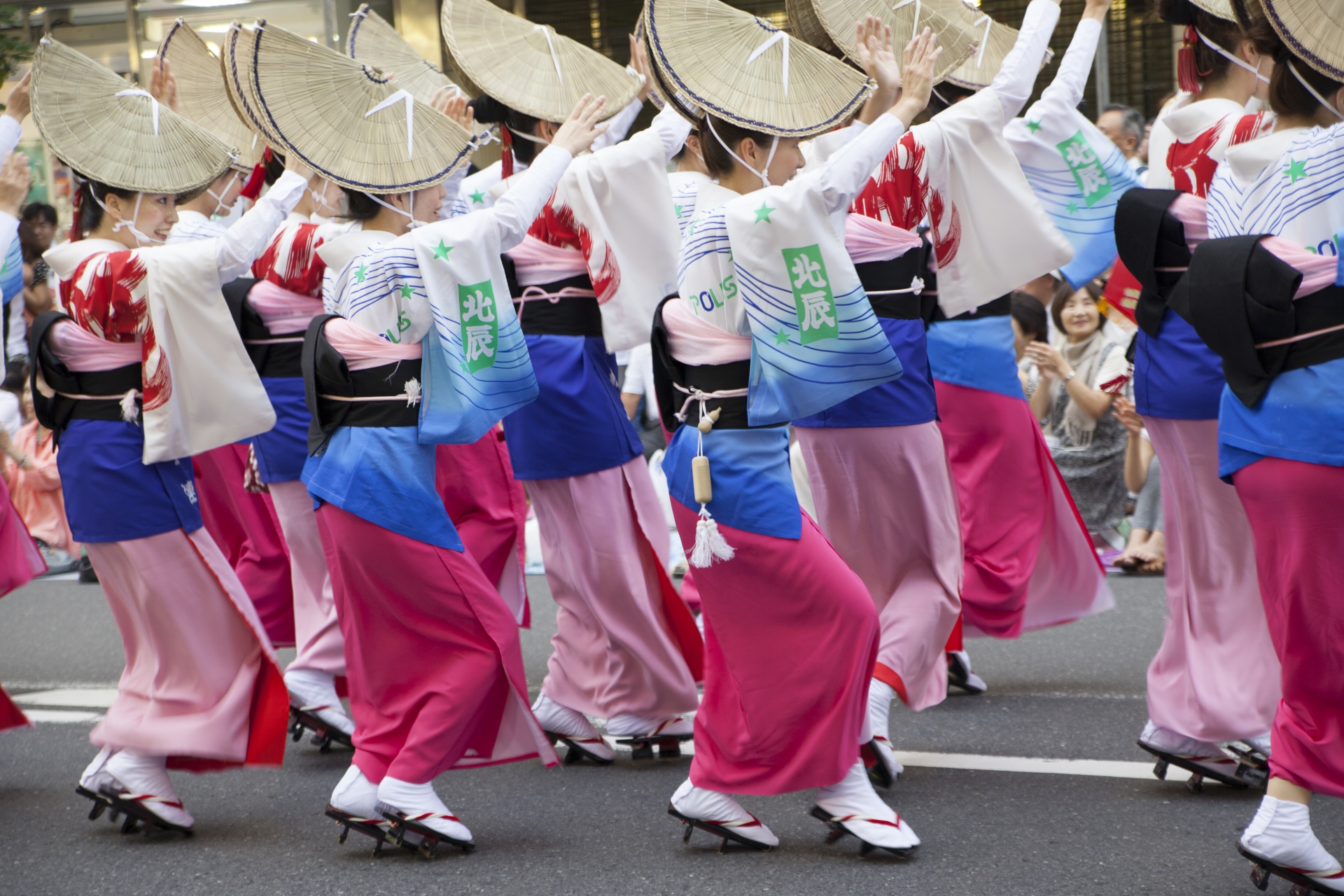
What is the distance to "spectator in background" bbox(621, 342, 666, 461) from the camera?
7.31 meters

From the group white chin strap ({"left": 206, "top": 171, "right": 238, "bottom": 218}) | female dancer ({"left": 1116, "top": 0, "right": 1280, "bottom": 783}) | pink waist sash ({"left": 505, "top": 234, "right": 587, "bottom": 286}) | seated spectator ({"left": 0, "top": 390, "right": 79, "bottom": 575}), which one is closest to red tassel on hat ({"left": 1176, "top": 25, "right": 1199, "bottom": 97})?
female dancer ({"left": 1116, "top": 0, "right": 1280, "bottom": 783})

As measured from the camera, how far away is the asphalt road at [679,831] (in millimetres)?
3186

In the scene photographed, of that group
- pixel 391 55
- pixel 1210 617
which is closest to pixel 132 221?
pixel 391 55

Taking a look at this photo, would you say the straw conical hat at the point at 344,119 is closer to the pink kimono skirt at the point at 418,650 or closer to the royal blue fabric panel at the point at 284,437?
the pink kimono skirt at the point at 418,650

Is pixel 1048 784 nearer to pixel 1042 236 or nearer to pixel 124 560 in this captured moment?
pixel 1042 236

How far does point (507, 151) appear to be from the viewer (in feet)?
14.7

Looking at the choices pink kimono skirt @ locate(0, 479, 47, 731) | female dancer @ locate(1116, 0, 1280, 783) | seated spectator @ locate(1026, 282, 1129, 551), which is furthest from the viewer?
seated spectator @ locate(1026, 282, 1129, 551)

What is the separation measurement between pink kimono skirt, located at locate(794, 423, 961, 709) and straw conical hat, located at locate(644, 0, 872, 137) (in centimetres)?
96

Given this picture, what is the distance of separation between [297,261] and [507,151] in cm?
75

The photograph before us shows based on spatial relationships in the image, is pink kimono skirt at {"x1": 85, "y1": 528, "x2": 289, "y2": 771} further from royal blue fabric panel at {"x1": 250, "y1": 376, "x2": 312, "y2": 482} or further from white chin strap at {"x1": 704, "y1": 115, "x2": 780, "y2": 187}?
white chin strap at {"x1": 704, "y1": 115, "x2": 780, "y2": 187}

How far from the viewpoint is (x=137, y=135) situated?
159 inches

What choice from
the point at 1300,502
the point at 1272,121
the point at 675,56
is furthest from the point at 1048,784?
the point at 675,56

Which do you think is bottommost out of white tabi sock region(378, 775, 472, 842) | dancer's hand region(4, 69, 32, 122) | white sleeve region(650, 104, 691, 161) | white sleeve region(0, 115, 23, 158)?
white tabi sock region(378, 775, 472, 842)

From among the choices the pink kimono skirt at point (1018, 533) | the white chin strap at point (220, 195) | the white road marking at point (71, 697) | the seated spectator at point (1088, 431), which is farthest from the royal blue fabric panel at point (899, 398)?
the white road marking at point (71, 697)
